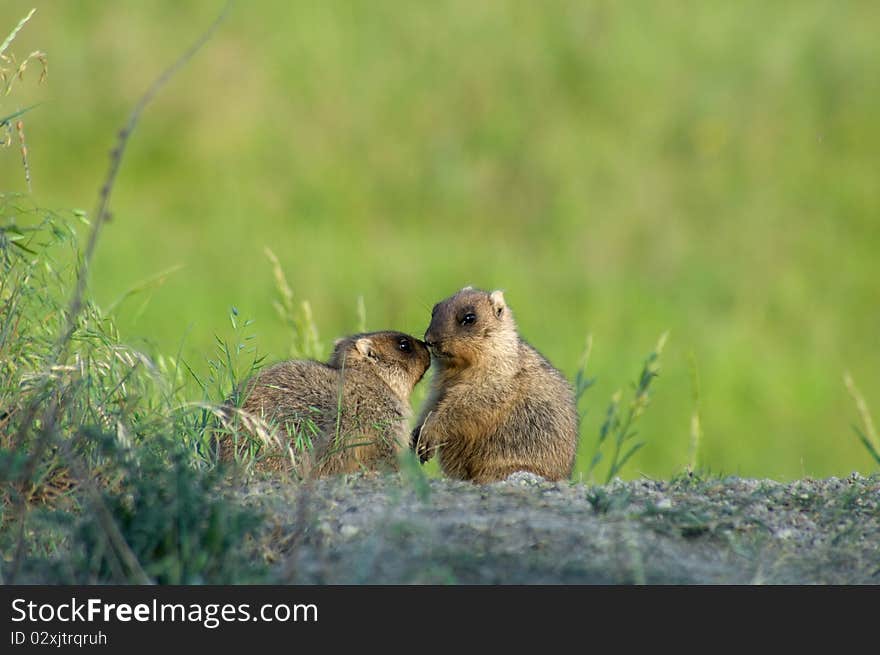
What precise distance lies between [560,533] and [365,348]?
2.40 m

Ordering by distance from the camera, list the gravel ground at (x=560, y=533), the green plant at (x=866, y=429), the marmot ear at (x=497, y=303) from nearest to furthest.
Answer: the gravel ground at (x=560, y=533) < the green plant at (x=866, y=429) < the marmot ear at (x=497, y=303)

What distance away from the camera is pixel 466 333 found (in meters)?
6.44

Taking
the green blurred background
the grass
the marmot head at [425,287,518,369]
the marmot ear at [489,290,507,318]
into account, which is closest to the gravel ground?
the marmot head at [425,287,518,369]

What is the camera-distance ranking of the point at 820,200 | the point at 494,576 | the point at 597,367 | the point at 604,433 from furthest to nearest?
the point at 820,200
the point at 597,367
the point at 604,433
the point at 494,576

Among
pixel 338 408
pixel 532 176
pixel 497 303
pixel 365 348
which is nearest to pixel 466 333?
pixel 497 303

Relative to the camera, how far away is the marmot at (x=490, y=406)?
243 inches

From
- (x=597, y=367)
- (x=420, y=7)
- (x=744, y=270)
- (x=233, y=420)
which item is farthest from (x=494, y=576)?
(x=420, y=7)

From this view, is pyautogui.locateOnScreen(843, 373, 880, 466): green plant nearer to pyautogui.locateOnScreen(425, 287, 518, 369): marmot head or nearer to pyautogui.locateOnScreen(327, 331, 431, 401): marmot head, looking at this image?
pyautogui.locateOnScreen(425, 287, 518, 369): marmot head

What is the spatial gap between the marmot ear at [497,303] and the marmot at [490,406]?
0.05m

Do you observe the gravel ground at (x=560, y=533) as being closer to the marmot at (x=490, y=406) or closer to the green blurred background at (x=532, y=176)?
the marmot at (x=490, y=406)

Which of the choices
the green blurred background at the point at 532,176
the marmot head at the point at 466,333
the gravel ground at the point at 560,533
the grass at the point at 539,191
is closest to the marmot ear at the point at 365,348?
the marmot head at the point at 466,333

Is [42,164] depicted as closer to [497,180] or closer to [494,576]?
[497,180]

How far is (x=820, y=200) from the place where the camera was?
46.5ft
